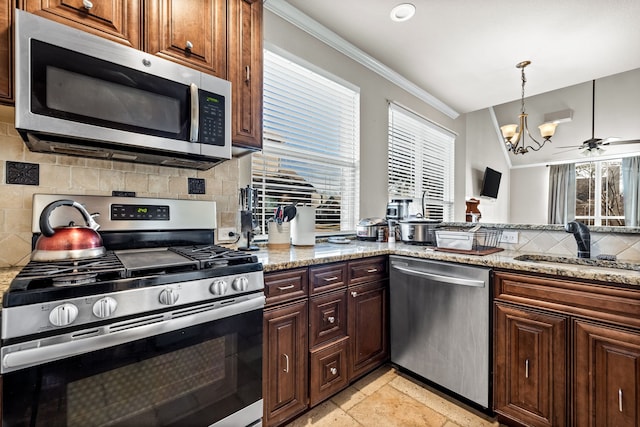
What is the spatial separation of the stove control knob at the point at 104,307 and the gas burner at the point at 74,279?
7cm

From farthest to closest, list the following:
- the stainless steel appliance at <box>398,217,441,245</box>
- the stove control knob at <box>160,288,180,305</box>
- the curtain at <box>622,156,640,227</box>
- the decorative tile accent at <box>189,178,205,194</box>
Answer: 1. the curtain at <box>622,156,640,227</box>
2. the stainless steel appliance at <box>398,217,441,245</box>
3. the decorative tile accent at <box>189,178,205,194</box>
4. the stove control knob at <box>160,288,180,305</box>

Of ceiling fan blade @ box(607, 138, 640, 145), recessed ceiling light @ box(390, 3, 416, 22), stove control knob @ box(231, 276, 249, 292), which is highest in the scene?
recessed ceiling light @ box(390, 3, 416, 22)

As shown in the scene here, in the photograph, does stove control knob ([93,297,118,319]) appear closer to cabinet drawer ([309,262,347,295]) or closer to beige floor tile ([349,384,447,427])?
cabinet drawer ([309,262,347,295])

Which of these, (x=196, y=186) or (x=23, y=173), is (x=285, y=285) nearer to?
(x=196, y=186)

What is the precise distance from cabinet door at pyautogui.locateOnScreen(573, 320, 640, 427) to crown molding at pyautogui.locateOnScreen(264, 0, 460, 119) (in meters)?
2.68

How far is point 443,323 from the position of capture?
5.95 feet

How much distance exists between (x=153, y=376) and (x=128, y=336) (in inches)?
7.5

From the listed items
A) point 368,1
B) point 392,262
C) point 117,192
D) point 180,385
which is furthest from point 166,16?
point 392,262

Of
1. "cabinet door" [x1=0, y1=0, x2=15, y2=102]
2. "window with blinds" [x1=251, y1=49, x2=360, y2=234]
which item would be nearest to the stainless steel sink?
"window with blinds" [x1=251, y1=49, x2=360, y2=234]

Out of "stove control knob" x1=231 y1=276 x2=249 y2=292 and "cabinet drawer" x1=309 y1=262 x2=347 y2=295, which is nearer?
"stove control knob" x1=231 y1=276 x2=249 y2=292

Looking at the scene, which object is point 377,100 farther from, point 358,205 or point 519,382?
point 519,382

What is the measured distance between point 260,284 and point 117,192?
939mm

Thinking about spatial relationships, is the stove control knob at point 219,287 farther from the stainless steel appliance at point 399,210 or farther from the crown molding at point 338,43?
the crown molding at point 338,43

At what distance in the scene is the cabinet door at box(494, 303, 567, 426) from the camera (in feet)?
4.66
